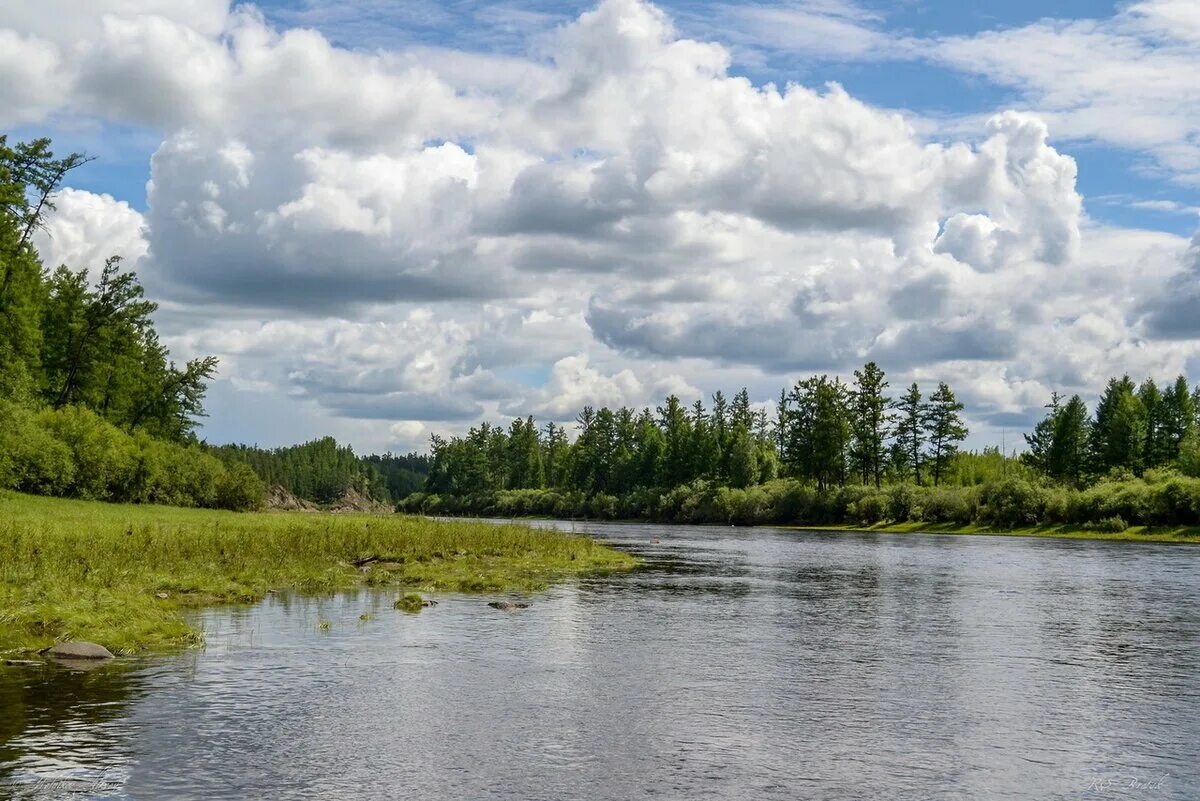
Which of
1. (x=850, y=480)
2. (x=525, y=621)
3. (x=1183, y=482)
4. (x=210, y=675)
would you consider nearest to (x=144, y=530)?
(x=525, y=621)

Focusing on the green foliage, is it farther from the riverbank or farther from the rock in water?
the riverbank

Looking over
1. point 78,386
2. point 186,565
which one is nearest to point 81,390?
point 78,386

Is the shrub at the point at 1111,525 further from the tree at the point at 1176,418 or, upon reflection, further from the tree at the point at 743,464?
the tree at the point at 743,464

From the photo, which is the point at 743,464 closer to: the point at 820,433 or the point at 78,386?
the point at 820,433

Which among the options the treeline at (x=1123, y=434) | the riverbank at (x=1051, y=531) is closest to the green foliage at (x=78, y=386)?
the riverbank at (x=1051, y=531)

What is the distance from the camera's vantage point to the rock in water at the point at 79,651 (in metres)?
24.7

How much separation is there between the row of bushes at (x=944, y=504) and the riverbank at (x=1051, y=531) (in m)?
1.40

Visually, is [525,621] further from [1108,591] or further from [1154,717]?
[1108,591]

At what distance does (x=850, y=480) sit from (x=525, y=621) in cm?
15331

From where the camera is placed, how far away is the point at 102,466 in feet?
263
